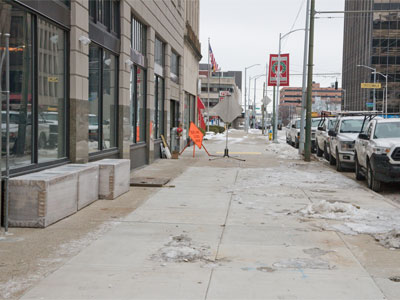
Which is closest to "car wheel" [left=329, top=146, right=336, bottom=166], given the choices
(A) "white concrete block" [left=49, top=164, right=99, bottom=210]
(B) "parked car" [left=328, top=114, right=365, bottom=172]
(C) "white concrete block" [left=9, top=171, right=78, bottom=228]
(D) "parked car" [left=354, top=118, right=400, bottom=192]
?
(B) "parked car" [left=328, top=114, right=365, bottom=172]

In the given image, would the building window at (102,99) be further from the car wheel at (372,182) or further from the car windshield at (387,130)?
the car windshield at (387,130)

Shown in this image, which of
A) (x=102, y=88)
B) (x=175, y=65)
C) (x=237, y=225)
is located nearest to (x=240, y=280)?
(x=237, y=225)

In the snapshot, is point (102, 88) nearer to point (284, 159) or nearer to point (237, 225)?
point (237, 225)

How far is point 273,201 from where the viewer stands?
10219mm

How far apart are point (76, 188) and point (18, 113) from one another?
1544 mm

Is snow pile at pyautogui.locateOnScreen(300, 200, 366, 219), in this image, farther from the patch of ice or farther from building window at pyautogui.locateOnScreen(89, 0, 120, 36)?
building window at pyautogui.locateOnScreen(89, 0, 120, 36)

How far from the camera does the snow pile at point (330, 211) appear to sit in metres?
8.58

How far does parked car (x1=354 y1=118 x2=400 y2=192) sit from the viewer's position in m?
11.5

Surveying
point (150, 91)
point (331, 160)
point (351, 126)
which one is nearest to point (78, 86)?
point (150, 91)

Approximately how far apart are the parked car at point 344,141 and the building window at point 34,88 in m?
9.88

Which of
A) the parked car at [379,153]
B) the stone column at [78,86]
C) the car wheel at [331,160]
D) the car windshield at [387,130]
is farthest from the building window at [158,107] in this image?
the car windshield at [387,130]

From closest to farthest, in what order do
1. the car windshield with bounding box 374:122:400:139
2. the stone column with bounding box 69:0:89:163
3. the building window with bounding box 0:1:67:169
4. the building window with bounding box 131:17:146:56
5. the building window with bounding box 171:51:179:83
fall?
the building window with bounding box 0:1:67:169
the stone column with bounding box 69:0:89:163
the car windshield with bounding box 374:122:400:139
the building window with bounding box 131:17:146:56
the building window with bounding box 171:51:179:83

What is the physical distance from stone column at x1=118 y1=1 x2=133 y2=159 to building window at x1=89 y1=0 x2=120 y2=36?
0.58ft

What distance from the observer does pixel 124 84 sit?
1414 cm
